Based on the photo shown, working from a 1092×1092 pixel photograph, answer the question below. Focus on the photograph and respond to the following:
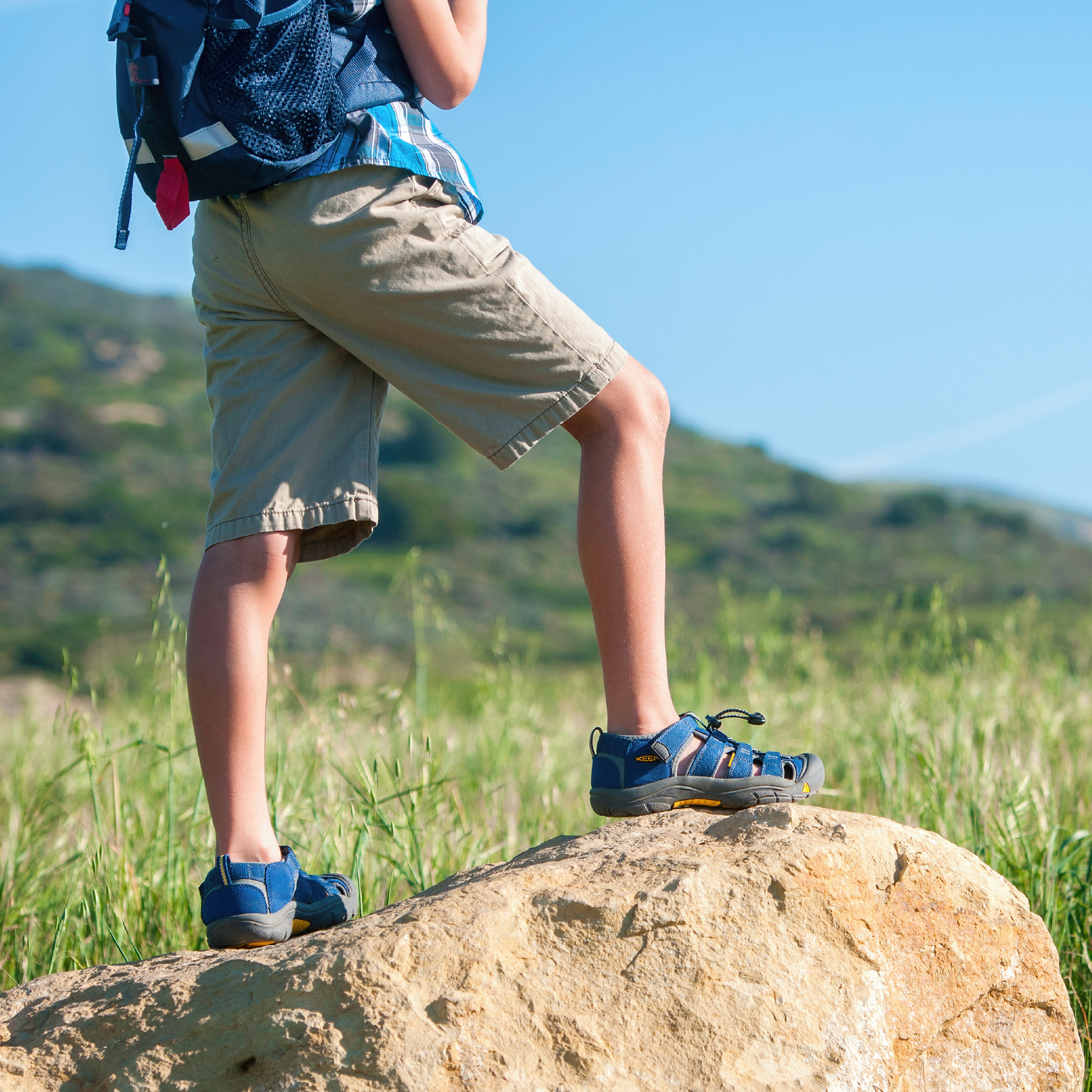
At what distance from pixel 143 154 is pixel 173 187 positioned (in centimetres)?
8

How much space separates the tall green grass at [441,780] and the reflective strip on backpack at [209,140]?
3.32 feet

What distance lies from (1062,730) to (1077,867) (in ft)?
5.23

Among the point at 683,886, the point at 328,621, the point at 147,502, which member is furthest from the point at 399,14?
the point at 147,502

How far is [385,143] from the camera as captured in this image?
5.38 ft

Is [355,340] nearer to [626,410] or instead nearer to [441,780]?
[626,410]

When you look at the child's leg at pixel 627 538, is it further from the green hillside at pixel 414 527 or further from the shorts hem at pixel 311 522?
the green hillside at pixel 414 527

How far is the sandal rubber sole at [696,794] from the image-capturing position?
177 centimetres

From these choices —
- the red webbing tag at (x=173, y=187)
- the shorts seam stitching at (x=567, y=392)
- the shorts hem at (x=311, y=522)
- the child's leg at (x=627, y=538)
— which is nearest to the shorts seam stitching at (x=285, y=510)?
the shorts hem at (x=311, y=522)

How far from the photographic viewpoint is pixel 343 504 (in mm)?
1732

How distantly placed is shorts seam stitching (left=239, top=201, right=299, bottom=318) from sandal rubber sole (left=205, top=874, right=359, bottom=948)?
96 centimetres

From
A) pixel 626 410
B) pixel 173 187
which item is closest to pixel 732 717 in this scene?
pixel 626 410

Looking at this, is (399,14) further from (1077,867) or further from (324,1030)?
(1077,867)

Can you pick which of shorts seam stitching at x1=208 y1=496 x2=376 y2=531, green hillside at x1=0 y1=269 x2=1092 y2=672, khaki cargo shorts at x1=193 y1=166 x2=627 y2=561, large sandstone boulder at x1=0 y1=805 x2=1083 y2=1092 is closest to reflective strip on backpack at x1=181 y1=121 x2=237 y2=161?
khaki cargo shorts at x1=193 y1=166 x2=627 y2=561

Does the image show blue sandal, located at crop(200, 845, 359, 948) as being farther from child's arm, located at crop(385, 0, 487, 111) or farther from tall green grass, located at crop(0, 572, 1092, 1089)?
child's arm, located at crop(385, 0, 487, 111)
